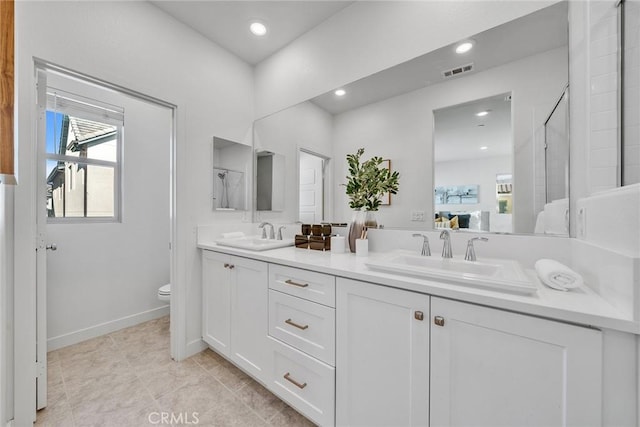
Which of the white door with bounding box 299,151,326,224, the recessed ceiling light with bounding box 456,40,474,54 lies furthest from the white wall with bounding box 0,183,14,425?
the recessed ceiling light with bounding box 456,40,474,54

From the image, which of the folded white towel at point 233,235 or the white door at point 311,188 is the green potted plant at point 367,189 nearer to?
the white door at point 311,188

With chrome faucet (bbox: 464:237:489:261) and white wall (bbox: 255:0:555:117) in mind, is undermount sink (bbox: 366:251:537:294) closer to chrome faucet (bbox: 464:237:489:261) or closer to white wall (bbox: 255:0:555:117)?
chrome faucet (bbox: 464:237:489:261)

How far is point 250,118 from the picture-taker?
2.49 m

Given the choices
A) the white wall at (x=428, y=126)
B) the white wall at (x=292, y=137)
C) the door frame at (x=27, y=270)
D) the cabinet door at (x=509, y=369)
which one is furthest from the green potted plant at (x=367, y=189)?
the door frame at (x=27, y=270)

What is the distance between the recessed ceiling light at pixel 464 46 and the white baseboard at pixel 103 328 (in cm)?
349

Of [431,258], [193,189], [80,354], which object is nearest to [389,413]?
[431,258]

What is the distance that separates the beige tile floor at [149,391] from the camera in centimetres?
138

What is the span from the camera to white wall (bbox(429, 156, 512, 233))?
1275 millimetres

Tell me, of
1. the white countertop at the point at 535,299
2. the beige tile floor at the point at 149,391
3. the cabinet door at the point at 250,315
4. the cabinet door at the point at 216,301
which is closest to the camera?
the white countertop at the point at 535,299

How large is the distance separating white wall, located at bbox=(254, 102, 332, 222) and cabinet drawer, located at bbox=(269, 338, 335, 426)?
3.73 ft

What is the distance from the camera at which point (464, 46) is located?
1329 millimetres

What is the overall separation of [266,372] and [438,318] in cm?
111

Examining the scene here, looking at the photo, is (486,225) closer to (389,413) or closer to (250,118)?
(389,413)

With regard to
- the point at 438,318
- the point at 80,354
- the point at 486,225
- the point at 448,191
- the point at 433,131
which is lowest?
the point at 80,354
